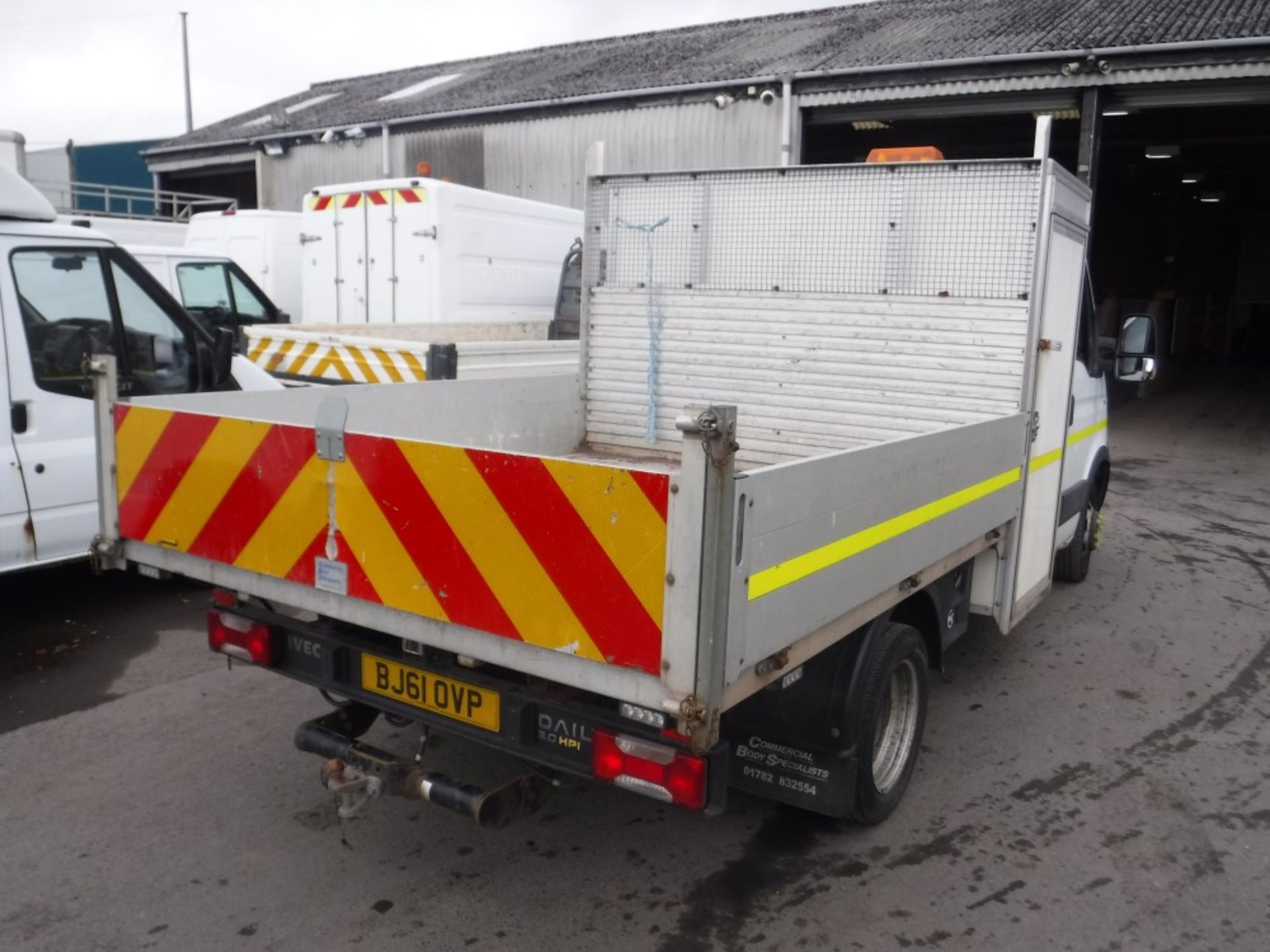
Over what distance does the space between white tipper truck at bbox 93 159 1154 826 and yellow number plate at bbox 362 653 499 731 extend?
1cm

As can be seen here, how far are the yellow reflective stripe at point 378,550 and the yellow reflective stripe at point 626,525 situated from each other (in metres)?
0.60

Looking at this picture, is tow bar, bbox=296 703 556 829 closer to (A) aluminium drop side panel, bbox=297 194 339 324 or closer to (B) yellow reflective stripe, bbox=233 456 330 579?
(B) yellow reflective stripe, bbox=233 456 330 579

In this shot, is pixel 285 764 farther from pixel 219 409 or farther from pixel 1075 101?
pixel 1075 101

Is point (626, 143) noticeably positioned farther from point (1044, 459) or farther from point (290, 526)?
point (290, 526)

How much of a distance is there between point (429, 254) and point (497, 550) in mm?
7651

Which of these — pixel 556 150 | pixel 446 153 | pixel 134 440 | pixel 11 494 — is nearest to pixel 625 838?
pixel 134 440

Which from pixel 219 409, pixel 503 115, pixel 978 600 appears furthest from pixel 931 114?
pixel 219 409

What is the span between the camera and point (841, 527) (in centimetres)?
306

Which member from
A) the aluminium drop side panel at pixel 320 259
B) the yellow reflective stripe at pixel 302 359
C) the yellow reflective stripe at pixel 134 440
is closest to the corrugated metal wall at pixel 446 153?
the aluminium drop side panel at pixel 320 259

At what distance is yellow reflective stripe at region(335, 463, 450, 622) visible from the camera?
307cm

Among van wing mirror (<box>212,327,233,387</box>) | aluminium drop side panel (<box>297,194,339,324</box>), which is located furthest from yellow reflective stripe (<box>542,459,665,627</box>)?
aluminium drop side panel (<box>297,194,339,324</box>)

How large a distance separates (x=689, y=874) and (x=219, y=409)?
2.36 m

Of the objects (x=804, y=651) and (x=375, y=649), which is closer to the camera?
(x=804, y=651)

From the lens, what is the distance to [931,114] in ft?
48.5
